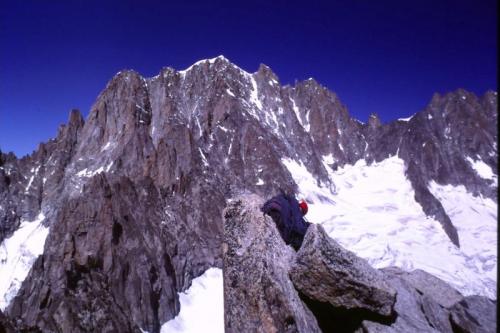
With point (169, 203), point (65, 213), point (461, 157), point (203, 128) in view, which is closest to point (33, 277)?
point (65, 213)

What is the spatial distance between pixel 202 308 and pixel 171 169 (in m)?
42.2

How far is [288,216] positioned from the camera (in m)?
10.4

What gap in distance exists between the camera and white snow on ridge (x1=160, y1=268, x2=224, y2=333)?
55.8m

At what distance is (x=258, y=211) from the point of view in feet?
33.6

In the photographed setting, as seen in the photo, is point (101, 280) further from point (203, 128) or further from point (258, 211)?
point (203, 128)

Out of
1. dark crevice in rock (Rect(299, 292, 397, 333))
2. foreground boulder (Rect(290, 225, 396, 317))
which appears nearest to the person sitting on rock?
foreground boulder (Rect(290, 225, 396, 317))

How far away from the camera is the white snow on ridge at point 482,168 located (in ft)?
528

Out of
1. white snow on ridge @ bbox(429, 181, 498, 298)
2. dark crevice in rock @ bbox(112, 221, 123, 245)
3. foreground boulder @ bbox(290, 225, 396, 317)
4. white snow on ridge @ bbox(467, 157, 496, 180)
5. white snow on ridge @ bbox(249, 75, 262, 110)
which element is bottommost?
foreground boulder @ bbox(290, 225, 396, 317)

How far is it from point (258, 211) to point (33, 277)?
65.4m

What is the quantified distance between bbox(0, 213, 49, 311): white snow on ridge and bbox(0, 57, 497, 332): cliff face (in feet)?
7.57

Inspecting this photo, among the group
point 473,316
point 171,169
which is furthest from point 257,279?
point 171,169

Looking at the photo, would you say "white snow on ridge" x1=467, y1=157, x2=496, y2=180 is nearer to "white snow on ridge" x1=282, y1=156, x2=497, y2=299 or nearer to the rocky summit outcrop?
"white snow on ridge" x1=282, y1=156, x2=497, y2=299

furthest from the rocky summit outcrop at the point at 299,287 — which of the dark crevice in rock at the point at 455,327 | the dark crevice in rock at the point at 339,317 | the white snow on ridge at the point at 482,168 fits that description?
the white snow on ridge at the point at 482,168

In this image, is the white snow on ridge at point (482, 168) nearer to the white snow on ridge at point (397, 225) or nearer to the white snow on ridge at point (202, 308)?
the white snow on ridge at point (397, 225)
